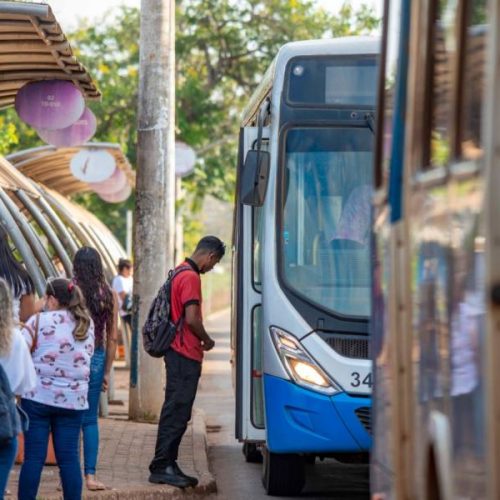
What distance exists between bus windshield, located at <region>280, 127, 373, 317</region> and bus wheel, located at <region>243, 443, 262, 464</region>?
315 centimetres

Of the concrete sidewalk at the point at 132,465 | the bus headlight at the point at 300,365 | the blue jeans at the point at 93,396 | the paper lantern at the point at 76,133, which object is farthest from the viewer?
the paper lantern at the point at 76,133

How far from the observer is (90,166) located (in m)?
23.9

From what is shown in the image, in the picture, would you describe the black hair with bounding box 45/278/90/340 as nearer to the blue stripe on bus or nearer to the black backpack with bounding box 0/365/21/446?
the black backpack with bounding box 0/365/21/446

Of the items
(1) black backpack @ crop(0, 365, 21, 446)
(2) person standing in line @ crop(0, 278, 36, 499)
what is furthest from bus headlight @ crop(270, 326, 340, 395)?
(1) black backpack @ crop(0, 365, 21, 446)

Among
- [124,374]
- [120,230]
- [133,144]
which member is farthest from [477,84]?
[120,230]

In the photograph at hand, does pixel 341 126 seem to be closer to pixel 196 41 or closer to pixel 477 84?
pixel 477 84

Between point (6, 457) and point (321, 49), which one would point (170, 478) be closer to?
point (321, 49)

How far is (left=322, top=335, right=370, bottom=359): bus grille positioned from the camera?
10602mm

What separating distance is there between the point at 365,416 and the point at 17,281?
7.60 feet

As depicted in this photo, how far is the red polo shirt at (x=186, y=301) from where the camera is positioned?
36.0 feet

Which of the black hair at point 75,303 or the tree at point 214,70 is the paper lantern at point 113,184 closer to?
the tree at point 214,70

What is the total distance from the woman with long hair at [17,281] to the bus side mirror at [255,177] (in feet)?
4.83

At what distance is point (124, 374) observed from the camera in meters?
25.0

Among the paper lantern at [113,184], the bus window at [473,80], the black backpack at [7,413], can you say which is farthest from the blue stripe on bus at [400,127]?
the paper lantern at [113,184]
